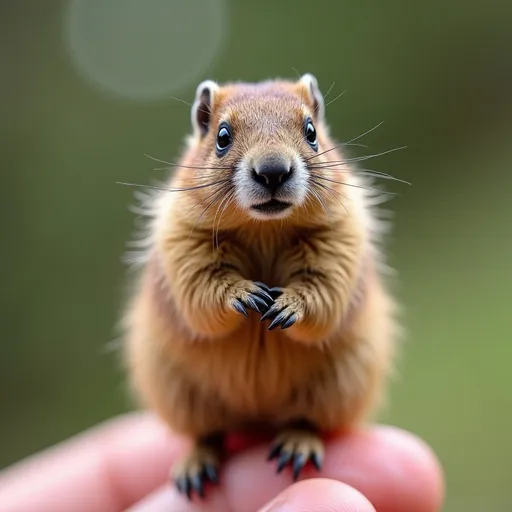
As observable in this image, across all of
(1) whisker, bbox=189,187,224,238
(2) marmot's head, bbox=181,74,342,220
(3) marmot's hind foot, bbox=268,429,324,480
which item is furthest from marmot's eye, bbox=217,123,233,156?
(3) marmot's hind foot, bbox=268,429,324,480

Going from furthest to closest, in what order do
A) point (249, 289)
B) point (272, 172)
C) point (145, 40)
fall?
point (145, 40) < point (249, 289) < point (272, 172)

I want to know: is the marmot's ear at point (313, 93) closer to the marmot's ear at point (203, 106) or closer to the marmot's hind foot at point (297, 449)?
the marmot's ear at point (203, 106)

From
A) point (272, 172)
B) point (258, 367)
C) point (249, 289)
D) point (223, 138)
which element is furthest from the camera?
point (258, 367)

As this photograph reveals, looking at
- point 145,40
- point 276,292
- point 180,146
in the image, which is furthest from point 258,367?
point 145,40

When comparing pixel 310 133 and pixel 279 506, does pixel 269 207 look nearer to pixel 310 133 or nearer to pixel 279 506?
pixel 310 133

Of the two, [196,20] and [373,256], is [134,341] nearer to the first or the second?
[373,256]

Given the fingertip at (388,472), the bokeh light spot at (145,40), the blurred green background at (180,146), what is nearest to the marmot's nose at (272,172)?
the fingertip at (388,472)
